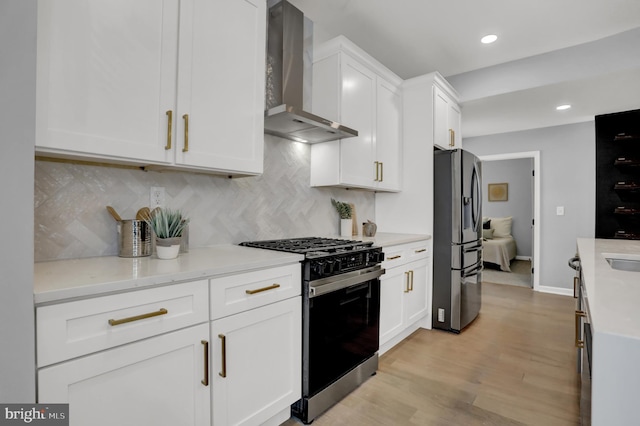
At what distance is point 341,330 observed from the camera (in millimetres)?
1952

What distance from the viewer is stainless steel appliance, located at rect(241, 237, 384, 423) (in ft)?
5.76

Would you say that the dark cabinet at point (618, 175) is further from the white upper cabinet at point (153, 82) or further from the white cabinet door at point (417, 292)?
the white upper cabinet at point (153, 82)

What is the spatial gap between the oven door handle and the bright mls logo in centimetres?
107

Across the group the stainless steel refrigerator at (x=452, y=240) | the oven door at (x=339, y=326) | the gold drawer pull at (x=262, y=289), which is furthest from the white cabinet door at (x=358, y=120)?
the gold drawer pull at (x=262, y=289)

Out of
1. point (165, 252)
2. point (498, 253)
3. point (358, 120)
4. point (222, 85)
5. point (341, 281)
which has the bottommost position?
point (498, 253)

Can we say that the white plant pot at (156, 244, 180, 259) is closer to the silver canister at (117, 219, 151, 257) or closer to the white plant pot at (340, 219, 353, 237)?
the silver canister at (117, 219, 151, 257)

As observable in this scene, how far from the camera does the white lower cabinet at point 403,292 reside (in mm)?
2551

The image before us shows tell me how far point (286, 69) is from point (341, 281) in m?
1.45

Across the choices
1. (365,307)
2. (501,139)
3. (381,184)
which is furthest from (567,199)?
(365,307)

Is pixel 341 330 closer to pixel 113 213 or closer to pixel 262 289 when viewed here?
pixel 262 289

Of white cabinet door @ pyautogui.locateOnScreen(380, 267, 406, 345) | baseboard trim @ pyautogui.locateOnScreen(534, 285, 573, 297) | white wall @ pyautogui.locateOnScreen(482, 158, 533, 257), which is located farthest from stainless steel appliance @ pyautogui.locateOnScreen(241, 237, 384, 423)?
white wall @ pyautogui.locateOnScreen(482, 158, 533, 257)

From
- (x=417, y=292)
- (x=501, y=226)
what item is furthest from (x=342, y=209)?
(x=501, y=226)

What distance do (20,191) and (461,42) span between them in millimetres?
3447

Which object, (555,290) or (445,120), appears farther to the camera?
(555,290)
